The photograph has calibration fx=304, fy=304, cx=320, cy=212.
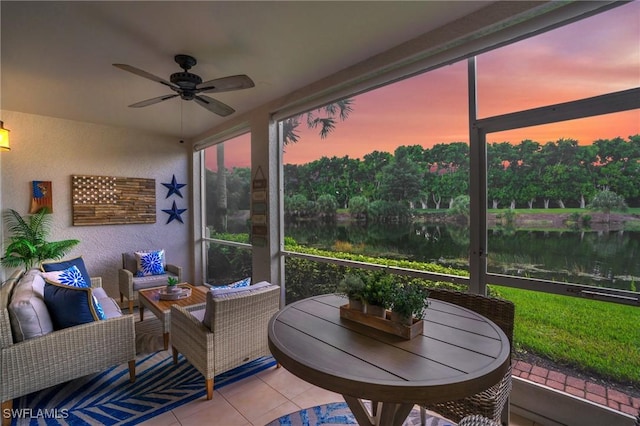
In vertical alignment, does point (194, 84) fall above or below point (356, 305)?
above

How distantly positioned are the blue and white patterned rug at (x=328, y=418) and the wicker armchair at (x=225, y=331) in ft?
2.00

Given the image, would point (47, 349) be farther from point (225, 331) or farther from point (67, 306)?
point (225, 331)

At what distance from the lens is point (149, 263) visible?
15.1ft

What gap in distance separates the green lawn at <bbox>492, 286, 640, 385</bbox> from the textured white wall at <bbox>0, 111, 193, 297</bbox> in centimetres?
520

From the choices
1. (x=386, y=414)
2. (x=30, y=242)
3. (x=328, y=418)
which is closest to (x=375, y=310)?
(x=386, y=414)

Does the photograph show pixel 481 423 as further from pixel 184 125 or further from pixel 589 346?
pixel 184 125

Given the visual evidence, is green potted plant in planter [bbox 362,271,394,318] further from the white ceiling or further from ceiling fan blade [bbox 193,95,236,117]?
ceiling fan blade [bbox 193,95,236,117]

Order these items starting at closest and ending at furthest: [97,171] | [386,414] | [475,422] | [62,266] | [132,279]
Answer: [475,422]
[386,414]
[62,266]
[132,279]
[97,171]

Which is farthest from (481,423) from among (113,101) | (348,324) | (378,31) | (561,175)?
(113,101)

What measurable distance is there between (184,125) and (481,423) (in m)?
5.13

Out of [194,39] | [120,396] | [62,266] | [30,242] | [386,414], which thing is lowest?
[120,396]

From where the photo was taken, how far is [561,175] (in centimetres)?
202

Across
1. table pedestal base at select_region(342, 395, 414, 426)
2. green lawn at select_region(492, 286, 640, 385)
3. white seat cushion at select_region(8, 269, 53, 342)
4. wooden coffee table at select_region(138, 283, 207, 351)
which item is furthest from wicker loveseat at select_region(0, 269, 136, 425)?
green lawn at select_region(492, 286, 640, 385)

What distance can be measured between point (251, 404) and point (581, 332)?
90.8 inches
